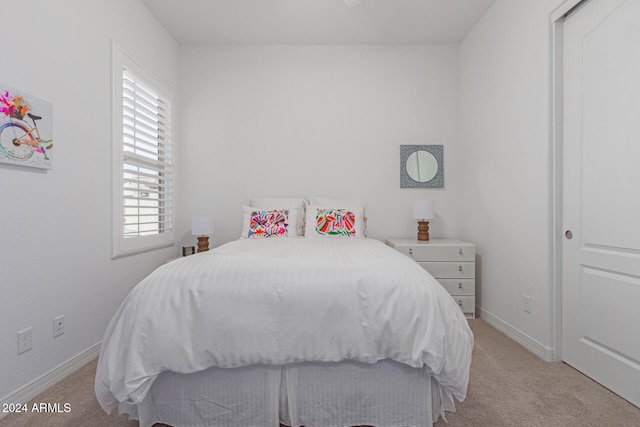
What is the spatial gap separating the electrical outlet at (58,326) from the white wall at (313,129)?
1.66 metres

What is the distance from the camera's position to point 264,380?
4.77 feet

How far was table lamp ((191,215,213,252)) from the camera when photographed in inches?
127

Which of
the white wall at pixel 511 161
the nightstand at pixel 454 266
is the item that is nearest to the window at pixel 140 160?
the nightstand at pixel 454 266

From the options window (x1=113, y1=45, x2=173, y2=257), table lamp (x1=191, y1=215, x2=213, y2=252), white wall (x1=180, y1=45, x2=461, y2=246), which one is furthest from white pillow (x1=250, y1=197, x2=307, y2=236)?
window (x1=113, y1=45, x2=173, y2=257)

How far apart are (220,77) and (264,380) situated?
10.5 feet

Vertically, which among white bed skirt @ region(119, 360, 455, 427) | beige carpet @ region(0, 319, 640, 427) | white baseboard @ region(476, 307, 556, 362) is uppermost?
white bed skirt @ region(119, 360, 455, 427)

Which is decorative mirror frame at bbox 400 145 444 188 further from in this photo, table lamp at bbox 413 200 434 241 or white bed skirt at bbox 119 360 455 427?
white bed skirt at bbox 119 360 455 427

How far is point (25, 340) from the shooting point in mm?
1753

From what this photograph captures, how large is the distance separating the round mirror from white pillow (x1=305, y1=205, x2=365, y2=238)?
887 millimetres

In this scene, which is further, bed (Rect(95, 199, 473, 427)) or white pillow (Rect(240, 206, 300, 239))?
white pillow (Rect(240, 206, 300, 239))

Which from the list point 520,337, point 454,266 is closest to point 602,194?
point 520,337

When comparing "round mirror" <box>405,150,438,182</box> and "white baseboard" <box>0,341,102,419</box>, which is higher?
"round mirror" <box>405,150,438,182</box>

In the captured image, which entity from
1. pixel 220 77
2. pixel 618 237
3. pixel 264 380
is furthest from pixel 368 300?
pixel 220 77

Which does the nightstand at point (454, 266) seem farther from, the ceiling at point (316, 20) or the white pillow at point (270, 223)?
the ceiling at point (316, 20)
